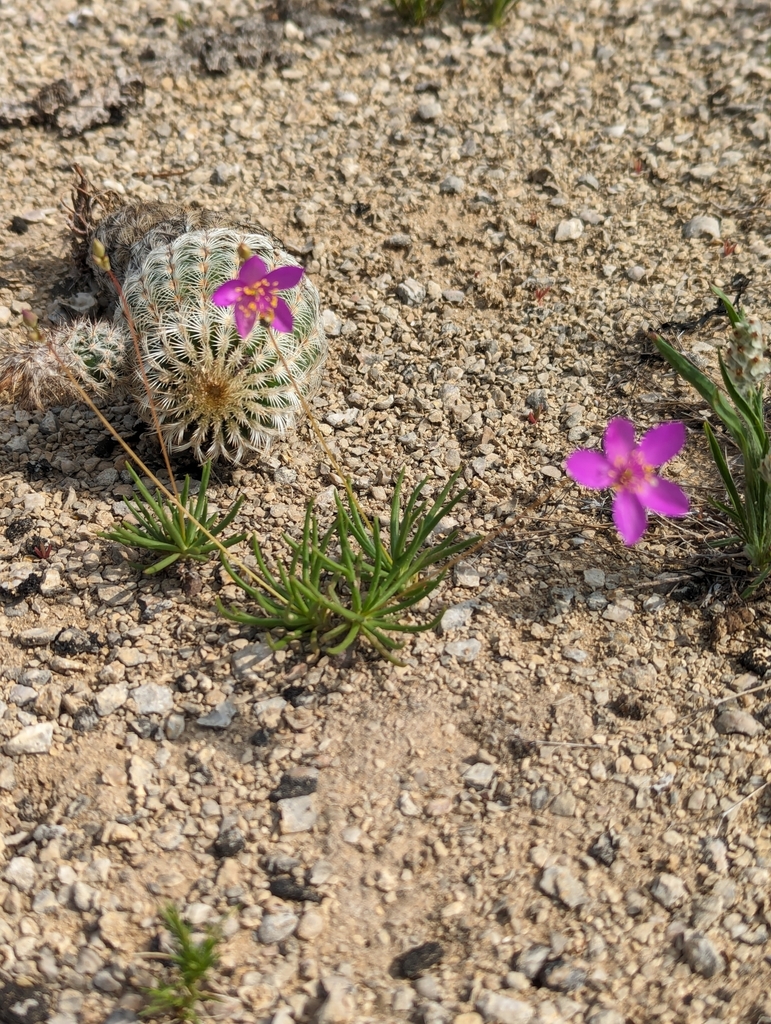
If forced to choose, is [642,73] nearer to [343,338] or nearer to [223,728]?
[343,338]

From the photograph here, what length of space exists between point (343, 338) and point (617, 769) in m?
2.24

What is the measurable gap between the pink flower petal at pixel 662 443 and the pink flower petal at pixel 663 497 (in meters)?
0.07

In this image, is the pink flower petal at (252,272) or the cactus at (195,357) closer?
the pink flower petal at (252,272)

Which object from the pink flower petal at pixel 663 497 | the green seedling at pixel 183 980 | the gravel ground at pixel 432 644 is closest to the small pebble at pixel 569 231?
the gravel ground at pixel 432 644

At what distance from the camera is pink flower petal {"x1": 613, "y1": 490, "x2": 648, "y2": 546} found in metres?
2.75

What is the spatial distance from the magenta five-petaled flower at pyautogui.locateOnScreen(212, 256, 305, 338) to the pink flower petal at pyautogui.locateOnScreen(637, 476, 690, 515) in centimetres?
123

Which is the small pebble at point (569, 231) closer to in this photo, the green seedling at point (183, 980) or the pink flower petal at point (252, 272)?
the pink flower petal at point (252, 272)

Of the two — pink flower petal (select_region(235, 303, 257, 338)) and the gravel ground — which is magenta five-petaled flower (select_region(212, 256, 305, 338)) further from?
the gravel ground

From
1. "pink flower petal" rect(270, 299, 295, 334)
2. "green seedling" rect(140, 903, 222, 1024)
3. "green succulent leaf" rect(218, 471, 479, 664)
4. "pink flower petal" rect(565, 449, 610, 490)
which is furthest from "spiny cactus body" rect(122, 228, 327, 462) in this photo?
"green seedling" rect(140, 903, 222, 1024)

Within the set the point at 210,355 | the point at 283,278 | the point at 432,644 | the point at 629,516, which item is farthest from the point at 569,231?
the point at 432,644

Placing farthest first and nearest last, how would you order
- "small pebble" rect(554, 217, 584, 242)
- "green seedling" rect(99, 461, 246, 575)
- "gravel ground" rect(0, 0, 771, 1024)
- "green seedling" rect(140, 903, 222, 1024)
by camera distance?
1. "small pebble" rect(554, 217, 584, 242)
2. "green seedling" rect(99, 461, 246, 575)
3. "gravel ground" rect(0, 0, 771, 1024)
4. "green seedling" rect(140, 903, 222, 1024)

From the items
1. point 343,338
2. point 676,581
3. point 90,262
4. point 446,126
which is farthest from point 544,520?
point 446,126

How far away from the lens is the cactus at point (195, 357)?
3295mm

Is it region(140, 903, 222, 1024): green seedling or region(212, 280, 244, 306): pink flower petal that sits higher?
region(212, 280, 244, 306): pink flower petal
